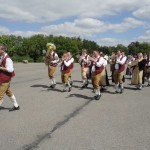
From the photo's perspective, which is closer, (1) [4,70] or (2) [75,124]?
(2) [75,124]

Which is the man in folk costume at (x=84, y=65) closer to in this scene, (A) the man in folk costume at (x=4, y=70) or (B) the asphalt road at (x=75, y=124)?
(B) the asphalt road at (x=75, y=124)

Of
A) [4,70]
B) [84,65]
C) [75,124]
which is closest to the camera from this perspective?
[75,124]

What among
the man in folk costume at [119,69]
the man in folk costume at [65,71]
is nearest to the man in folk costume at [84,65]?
the man in folk costume at [65,71]

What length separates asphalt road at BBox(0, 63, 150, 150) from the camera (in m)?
6.08

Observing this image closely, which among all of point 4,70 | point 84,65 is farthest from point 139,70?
point 4,70

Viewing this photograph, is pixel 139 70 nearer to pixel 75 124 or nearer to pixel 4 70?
pixel 4 70

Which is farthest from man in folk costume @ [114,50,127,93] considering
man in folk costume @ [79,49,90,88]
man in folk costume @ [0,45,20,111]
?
man in folk costume @ [0,45,20,111]

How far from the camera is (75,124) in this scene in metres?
7.66

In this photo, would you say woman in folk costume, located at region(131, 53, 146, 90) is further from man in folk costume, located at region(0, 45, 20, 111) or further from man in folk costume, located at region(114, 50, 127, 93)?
man in folk costume, located at region(0, 45, 20, 111)

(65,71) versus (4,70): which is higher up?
(4,70)

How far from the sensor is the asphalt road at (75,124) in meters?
6.08

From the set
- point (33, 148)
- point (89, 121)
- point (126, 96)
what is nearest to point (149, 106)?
point (126, 96)

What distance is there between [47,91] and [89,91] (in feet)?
5.84

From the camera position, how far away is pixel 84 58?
50.7ft
